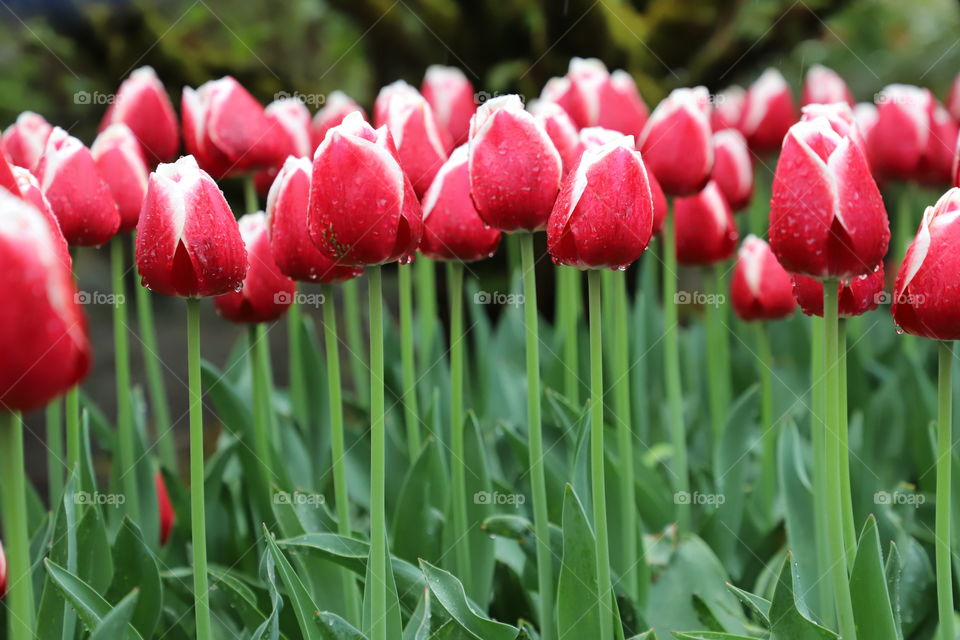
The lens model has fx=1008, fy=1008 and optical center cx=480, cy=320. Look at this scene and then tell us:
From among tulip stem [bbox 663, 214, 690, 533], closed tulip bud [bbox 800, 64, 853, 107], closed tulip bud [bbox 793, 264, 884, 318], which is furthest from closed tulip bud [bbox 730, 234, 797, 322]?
closed tulip bud [bbox 800, 64, 853, 107]

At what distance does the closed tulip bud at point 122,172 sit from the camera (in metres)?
1.86

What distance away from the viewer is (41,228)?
2.43 feet

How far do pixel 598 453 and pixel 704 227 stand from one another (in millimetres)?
956

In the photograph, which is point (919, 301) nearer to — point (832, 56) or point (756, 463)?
point (756, 463)

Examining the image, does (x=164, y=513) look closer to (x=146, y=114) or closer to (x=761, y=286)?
(x=146, y=114)

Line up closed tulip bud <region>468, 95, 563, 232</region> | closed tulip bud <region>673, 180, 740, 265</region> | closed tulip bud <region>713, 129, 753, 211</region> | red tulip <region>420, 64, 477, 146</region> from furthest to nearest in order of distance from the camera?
red tulip <region>420, 64, 477, 146</region> → closed tulip bud <region>713, 129, 753, 211</region> → closed tulip bud <region>673, 180, 740, 265</region> → closed tulip bud <region>468, 95, 563, 232</region>

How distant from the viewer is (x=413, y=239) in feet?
4.17

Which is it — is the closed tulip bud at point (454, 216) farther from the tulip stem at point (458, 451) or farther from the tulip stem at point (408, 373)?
the tulip stem at point (408, 373)

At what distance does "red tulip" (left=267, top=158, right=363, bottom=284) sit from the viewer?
1.41m

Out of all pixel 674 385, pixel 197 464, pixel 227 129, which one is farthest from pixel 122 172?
pixel 674 385

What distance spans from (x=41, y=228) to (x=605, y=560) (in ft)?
2.96

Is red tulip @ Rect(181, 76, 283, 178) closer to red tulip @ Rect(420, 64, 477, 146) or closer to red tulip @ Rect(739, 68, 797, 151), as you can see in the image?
red tulip @ Rect(420, 64, 477, 146)

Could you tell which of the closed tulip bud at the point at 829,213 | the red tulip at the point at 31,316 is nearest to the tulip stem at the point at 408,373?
the closed tulip bud at the point at 829,213

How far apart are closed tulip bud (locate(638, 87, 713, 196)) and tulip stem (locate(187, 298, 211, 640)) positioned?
99 cm
